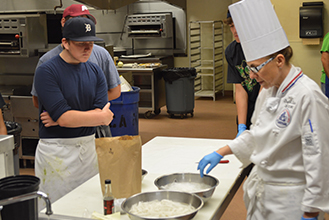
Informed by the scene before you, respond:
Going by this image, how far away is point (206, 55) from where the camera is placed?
956 cm

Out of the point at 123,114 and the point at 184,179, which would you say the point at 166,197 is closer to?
the point at 184,179

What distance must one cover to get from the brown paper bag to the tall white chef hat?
24.4 inches

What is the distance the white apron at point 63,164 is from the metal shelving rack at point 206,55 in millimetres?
6908

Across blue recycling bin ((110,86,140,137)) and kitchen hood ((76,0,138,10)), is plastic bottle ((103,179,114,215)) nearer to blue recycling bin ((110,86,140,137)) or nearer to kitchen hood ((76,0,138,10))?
blue recycling bin ((110,86,140,137))

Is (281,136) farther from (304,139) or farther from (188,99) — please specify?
(188,99)

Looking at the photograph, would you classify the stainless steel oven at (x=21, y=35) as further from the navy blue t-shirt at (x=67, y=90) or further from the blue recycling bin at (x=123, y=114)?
the navy blue t-shirt at (x=67, y=90)

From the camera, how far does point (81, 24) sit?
6.89ft

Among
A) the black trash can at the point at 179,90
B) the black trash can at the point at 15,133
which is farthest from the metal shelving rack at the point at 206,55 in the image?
the black trash can at the point at 15,133

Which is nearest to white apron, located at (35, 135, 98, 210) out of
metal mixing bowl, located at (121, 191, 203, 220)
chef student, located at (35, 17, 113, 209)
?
chef student, located at (35, 17, 113, 209)

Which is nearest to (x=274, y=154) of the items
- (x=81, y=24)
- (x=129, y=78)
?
(x=81, y=24)

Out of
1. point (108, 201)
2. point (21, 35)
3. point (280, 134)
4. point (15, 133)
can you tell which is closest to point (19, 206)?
point (108, 201)

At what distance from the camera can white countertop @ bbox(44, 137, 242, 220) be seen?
1.67 meters

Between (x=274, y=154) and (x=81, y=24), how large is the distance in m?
1.22

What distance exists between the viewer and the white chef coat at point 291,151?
4.78ft
